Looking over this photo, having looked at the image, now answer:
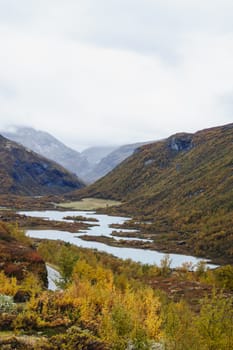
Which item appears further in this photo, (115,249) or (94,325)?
(115,249)

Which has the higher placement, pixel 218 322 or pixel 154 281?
pixel 218 322

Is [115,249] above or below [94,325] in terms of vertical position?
below

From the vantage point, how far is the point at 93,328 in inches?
846

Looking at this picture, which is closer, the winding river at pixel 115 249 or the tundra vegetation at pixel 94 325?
the tundra vegetation at pixel 94 325

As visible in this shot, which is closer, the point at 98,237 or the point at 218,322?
the point at 218,322

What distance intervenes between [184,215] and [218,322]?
163 metres

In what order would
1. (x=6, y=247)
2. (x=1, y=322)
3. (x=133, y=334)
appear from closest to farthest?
(x=133, y=334) → (x=1, y=322) → (x=6, y=247)

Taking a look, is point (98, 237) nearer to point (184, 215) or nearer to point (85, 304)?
point (184, 215)

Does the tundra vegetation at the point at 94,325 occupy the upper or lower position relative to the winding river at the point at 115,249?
upper

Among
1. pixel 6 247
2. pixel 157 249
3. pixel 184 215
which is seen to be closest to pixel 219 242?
pixel 157 249

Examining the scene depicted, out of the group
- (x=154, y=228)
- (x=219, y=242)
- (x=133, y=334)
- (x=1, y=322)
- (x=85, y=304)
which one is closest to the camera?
(x=133, y=334)

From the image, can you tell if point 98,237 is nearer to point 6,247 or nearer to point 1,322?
point 6,247

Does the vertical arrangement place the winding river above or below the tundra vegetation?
below

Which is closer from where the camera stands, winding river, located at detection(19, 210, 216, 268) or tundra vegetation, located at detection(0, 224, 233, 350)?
tundra vegetation, located at detection(0, 224, 233, 350)
